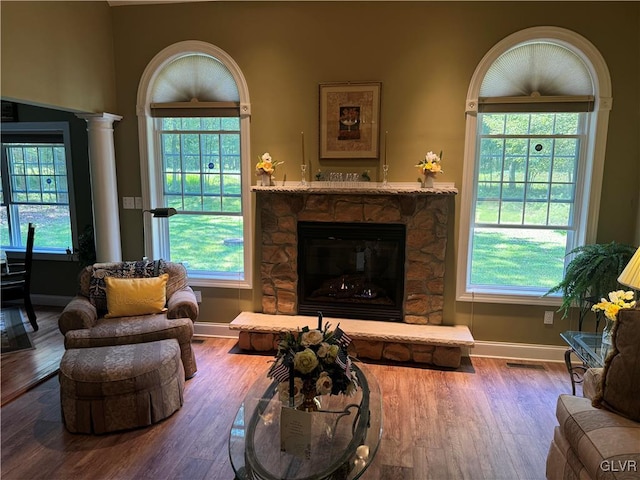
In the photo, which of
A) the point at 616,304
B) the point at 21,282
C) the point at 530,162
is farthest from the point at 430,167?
the point at 21,282

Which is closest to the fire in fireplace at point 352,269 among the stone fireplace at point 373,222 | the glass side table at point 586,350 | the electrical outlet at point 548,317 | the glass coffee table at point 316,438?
the stone fireplace at point 373,222

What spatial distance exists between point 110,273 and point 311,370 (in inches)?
90.8

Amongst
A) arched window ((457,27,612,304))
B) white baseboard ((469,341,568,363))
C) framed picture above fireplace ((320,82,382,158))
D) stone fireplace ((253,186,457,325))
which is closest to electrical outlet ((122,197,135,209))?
stone fireplace ((253,186,457,325))

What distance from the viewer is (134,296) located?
Answer: 11.1ft

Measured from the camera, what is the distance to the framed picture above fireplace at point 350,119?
12.0 ft

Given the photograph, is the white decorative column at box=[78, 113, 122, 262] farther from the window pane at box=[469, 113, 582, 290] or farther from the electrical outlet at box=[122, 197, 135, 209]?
the window pane at box=[469, 113, 582, 290]

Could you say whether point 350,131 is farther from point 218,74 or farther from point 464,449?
point 464,449

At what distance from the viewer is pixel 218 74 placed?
155 inches

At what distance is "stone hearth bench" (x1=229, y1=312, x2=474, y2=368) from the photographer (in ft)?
11.6

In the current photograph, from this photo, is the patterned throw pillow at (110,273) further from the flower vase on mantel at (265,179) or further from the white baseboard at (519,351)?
the white baseboard at (519,351)

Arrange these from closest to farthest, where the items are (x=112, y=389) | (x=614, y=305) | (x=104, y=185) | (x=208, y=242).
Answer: (x=614, y=305) < (x=112, y=389) < (x=104, y=185) < (x=208, y=242)

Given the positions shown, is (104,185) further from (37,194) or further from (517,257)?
(517,257)

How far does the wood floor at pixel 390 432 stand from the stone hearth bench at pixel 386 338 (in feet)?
0.40

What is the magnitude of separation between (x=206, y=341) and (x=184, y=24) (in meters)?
2.92
